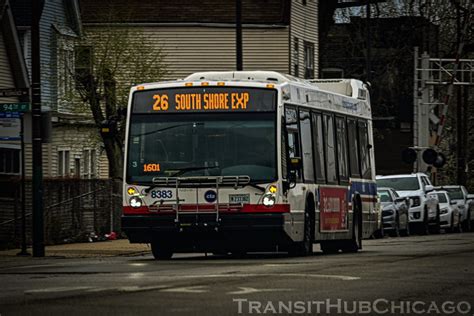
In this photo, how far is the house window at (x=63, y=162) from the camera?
165ft

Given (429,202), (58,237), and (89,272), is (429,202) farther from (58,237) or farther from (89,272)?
(89,272)

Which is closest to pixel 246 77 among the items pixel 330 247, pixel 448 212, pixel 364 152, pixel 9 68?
pixel 330 247

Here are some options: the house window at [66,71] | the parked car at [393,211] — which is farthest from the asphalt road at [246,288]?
the house window at [66,71]

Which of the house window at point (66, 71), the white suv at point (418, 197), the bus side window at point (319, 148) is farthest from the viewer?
the house window at point (66, 71)

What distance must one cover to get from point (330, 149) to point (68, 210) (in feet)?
30.9

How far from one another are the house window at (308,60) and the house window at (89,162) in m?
10.7

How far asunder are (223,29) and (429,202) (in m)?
13.5

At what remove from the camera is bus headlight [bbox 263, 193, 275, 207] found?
2395 centimetres

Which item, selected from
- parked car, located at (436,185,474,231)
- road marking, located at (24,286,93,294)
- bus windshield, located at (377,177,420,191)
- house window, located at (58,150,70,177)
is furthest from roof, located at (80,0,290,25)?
road marking, located at (24,286,93,294)

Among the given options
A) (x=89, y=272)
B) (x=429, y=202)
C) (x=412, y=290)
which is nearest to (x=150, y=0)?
(x=429, y=202)

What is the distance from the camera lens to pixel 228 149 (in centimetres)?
2405

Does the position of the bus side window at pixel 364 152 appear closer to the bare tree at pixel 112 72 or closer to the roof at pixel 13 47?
the bare tree at pixel 112 72

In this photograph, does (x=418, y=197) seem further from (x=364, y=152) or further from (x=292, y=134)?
(x=292, y=134)

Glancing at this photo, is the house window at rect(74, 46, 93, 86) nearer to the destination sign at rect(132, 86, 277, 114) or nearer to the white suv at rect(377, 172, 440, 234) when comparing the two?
the white suv at rect(377, 172, 440, 234)
